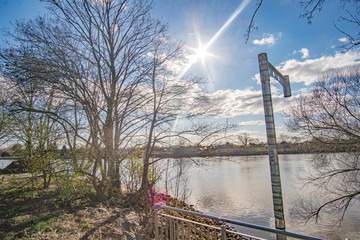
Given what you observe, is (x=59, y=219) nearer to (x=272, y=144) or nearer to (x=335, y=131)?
(x=272, y=144)

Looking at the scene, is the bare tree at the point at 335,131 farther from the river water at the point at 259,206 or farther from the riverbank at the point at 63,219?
the riverbank at the point at 63,219

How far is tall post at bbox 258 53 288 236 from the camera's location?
3105mm

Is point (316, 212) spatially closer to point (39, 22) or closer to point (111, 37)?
point (111, 37)

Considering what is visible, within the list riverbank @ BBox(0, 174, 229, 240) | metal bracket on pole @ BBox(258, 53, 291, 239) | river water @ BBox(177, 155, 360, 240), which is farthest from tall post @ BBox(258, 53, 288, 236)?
river water @ BBox(177, 155, 360, 240)

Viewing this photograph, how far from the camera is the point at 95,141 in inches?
255

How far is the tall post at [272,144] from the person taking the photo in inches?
122

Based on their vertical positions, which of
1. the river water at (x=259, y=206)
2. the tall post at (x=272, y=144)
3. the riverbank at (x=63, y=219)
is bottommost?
the river water at (x=259, y=206)

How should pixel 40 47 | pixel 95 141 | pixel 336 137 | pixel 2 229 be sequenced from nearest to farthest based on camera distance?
1. pixel 2 229
2. pixel 95 141
3. pixel 40 47
4. pixel 336 137

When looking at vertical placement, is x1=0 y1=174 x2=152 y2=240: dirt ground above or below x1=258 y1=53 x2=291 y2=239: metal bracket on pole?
below

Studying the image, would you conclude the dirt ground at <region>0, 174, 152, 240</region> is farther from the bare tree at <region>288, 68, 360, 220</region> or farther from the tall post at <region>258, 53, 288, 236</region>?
the bare tree at <region>288, 68, 360, 220</region>

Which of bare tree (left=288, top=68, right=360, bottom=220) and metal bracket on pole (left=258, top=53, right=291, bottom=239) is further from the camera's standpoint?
bare tree (left=288, top=68, right=360, bottom=220)

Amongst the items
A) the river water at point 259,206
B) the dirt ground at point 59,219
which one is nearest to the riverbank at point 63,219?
the dirt ground at point 59,219

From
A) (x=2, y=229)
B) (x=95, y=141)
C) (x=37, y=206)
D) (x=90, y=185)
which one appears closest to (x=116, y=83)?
(x=95, y=141)

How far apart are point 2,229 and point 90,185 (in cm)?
276
